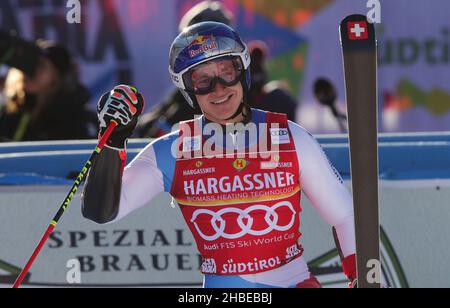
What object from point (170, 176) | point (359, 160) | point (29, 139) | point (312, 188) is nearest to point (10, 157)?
point (29, 139)

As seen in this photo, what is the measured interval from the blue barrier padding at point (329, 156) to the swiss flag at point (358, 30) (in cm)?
166

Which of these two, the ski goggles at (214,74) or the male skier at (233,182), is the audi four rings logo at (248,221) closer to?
the male skier at (233,182)

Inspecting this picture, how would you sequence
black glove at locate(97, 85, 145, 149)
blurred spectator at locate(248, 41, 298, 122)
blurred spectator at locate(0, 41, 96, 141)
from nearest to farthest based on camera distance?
black glove at locate(97, 85, 145, 149) → blurred spectator at locate(248, 41, 298, 122) → blurred spectator at locate(0, 41, 96, 141)

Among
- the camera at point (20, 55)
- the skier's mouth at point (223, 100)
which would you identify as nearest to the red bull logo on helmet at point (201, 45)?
the skier's mouth at point (223, 100)

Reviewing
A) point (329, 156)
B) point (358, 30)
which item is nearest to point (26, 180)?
point (329, 156)

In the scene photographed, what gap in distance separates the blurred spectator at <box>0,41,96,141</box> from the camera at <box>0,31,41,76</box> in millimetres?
30

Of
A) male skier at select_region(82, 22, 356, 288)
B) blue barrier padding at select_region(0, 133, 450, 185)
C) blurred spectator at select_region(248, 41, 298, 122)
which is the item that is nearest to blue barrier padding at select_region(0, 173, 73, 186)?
blue barrier padding at select_region(0, 133, 450, 185)

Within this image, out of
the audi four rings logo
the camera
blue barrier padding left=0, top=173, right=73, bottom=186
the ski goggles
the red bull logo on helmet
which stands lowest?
the audi four rings logo

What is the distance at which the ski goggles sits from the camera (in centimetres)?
459

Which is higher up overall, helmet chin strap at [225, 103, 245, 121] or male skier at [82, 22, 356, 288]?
helmet chin strap at [225, 103, 245, 121]

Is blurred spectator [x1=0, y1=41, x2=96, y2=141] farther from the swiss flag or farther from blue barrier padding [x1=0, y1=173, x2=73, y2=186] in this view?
the swiss flag

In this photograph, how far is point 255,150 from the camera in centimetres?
466

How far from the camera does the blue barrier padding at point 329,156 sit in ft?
19.2

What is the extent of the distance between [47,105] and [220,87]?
111 inches
